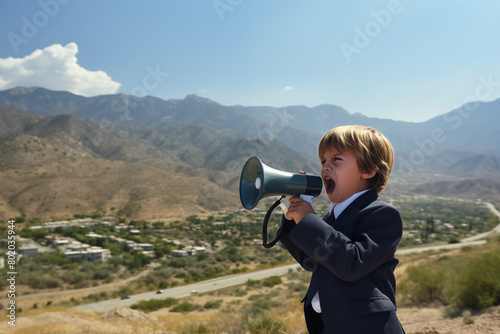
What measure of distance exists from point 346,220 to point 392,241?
24cm

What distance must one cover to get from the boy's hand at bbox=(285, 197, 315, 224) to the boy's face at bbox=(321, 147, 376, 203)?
140mm

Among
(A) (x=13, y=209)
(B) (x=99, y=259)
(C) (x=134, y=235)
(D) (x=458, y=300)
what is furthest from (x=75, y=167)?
(D) (x=458, y=300)

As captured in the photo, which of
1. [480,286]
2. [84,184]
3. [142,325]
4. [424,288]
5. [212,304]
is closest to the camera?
[480,286]

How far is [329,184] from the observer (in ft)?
5.96

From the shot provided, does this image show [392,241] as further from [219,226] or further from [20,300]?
[219,226]

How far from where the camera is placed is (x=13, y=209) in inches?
2324

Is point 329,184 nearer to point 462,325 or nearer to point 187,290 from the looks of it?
point 462,325

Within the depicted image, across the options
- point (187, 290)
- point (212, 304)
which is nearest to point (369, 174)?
point (212, 304)

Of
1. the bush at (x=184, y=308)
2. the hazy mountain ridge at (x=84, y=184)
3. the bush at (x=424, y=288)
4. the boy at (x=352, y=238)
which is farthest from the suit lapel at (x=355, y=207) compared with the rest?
the hazy mountain ridge at (x=84, y=184)

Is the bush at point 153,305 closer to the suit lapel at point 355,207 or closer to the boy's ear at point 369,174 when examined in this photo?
Result: the suit lapel at point 355,207

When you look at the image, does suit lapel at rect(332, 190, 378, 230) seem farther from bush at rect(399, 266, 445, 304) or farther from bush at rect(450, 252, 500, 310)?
bush at rect(399, 266, 445, 304)

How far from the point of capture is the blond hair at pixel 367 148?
1.72 metres

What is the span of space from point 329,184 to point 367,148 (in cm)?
28

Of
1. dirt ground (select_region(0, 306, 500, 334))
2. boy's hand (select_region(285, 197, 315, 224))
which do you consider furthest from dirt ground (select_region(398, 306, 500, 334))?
boy's hand (select_region(285, 197, 315, 224))
